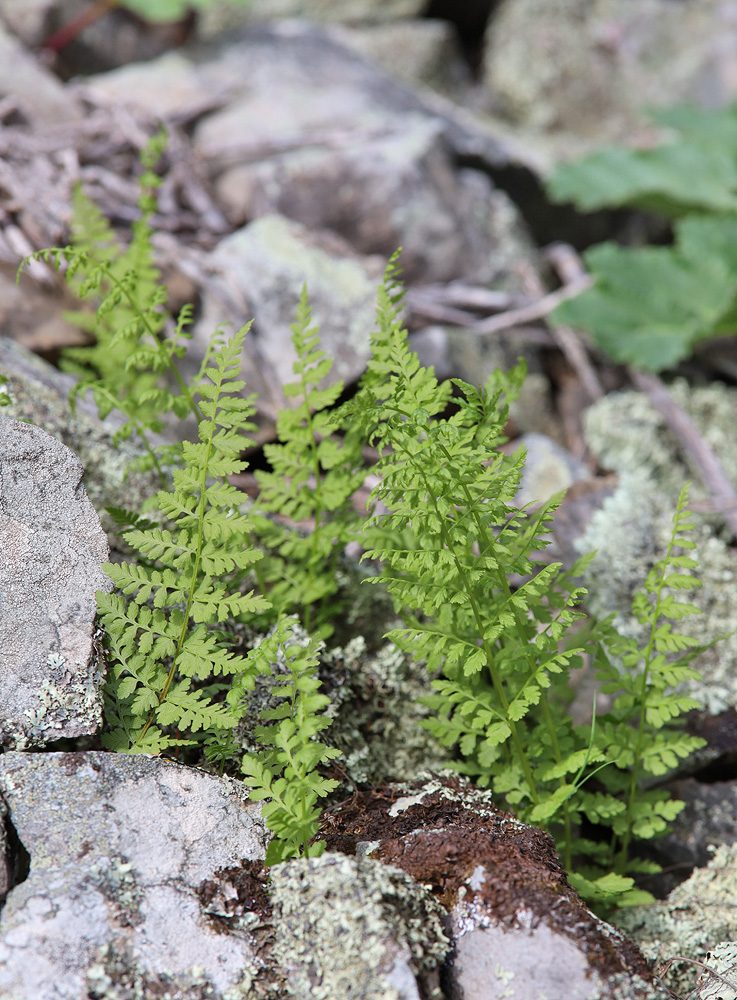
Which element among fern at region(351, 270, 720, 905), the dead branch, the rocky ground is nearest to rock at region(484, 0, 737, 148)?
the rocky ground

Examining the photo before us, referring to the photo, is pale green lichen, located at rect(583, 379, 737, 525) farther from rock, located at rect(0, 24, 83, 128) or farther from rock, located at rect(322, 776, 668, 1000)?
rock, located at rect(0, 24, 83, 128)

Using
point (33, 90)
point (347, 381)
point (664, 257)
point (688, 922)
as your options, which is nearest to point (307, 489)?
point (347, 381)

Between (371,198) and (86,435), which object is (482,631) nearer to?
(86,435)

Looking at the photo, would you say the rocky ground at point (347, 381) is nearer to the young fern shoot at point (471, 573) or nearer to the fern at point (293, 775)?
the fern at point (293, 775)

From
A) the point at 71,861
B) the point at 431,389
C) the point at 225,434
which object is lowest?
the point at 71,861

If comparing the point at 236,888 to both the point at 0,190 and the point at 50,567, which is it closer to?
the point at 50,567

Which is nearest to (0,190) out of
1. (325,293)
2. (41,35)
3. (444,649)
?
(325,293)
